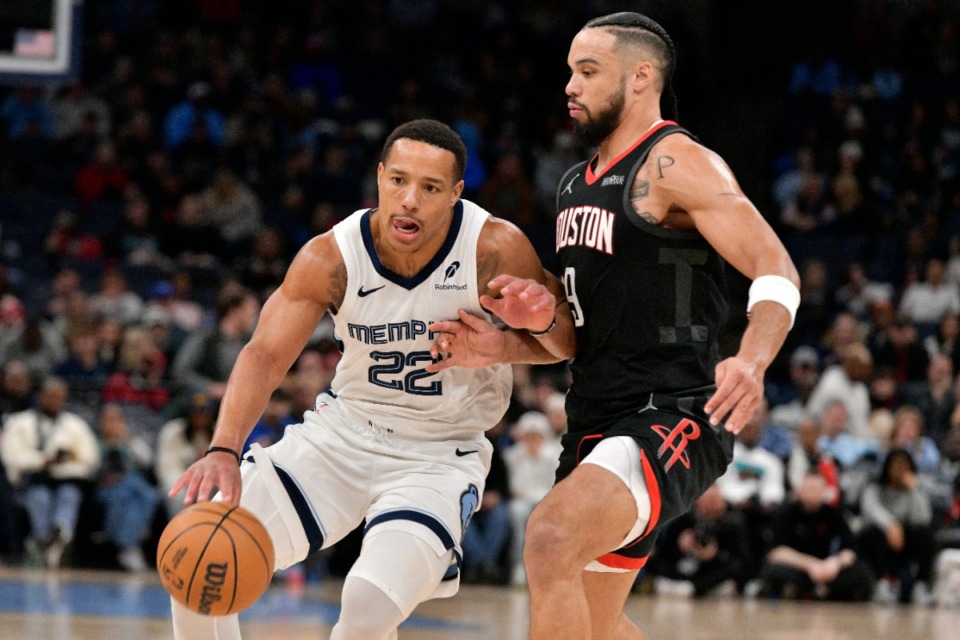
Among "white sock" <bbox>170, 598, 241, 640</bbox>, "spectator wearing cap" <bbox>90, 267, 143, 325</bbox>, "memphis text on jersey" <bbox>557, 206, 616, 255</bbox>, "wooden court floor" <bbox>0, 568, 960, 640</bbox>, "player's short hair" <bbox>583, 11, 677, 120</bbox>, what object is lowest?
"wooden court floor" <bbox>0, 568, 960, 640</bbox>

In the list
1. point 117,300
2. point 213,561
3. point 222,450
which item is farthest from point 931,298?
point 213,561

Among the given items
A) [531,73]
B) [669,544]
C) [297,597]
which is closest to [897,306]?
[669,544]

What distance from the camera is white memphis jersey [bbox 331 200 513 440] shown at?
537cm

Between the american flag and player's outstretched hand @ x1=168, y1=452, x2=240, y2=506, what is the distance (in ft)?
19.5

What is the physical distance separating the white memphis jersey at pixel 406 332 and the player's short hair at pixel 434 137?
0.29m

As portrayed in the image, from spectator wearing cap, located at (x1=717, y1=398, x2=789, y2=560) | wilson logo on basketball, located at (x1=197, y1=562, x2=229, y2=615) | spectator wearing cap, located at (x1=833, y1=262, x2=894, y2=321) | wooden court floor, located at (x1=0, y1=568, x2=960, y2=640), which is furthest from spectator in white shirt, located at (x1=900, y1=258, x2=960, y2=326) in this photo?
wilson logo on basketball, located at (x1=197, y1=562, x2=229, y2=615)

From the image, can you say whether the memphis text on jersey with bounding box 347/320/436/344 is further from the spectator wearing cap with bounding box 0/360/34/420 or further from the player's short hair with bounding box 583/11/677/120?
the spectator wearing cap with bounding box 0/360/34/420

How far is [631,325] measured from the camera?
5078 mm

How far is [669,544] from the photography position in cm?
1234

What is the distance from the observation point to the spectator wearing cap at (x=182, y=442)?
12203 millimetres

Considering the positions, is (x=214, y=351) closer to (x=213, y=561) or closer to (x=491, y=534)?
(x=491, y=534)

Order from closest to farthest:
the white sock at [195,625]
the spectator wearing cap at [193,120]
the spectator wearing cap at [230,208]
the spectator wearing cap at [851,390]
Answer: the white sock at [195,625], the spectator wearing cap at [851,390], the spectator wearing cap at [230,208], the spectator wearing cap at [193,120]

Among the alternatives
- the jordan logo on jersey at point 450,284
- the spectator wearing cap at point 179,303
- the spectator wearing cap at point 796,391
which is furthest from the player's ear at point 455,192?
the spectator wearing cap at point 179,303

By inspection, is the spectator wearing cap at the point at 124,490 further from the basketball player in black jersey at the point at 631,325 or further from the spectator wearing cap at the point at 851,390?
the basketball player in black jersey at the point at 631,325
